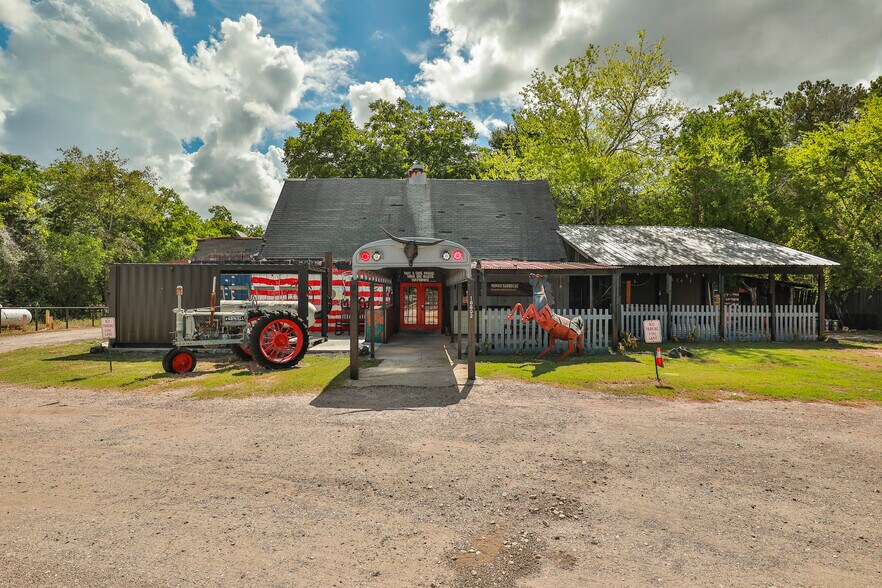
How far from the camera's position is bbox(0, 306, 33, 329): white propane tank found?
68.9 feet

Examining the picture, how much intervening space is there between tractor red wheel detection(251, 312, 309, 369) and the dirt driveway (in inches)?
131

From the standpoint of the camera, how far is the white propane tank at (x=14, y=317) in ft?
A: 68.9

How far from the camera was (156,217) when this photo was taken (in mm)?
39562

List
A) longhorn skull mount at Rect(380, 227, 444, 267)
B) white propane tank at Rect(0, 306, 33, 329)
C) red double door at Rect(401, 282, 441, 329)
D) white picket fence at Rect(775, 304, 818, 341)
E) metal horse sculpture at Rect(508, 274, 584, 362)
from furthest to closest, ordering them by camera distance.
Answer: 1. white propane tank at Rect(0, 306, 33, 329)
2. red double door at Rect(401, 282, 441, 329)
3. white picket fence at Rect(775, 304, 818, 341)
4. metal horse sculpture at Rect(508, 274, 584, 362)
5. longhorn skull mount at Rect(380, 227, 444, 267)

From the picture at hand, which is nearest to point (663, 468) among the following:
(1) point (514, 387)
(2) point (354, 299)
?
(1) point (514, 387)

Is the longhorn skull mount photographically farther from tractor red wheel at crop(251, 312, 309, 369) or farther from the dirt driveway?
the dirt driveway

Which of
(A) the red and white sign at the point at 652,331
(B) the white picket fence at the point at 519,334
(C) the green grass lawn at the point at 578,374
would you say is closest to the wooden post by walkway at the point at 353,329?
(C) the green grass lawn at the point at 578,374

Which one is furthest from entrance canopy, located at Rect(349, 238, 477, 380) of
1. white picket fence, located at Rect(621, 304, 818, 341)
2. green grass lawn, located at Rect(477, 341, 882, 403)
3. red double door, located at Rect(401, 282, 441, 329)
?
red double door, located at Rect(401, 282, 441, 329)

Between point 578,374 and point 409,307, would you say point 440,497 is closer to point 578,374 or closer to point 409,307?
point 578,374

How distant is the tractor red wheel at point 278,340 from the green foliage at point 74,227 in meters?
23.9

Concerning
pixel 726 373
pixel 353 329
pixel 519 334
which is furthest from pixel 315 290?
pixel 726 373

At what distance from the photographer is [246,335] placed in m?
11.2

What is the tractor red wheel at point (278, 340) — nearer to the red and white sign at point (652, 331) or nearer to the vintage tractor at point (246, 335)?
the vintage tractor at point (246, 335)

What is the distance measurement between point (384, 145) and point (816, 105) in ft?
118
